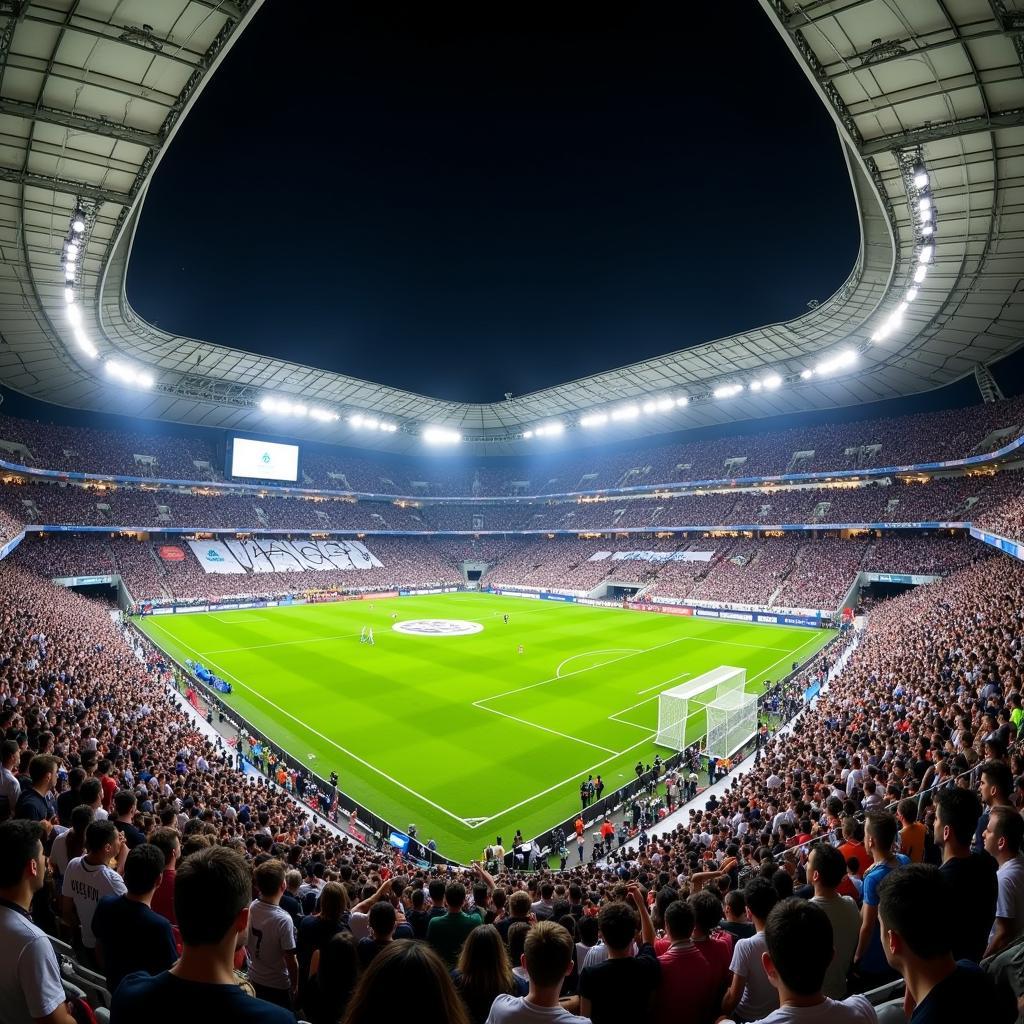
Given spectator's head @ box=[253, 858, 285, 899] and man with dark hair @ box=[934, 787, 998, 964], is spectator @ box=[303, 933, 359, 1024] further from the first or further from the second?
man with dark hair @ box=[934, 787, 998, 964]

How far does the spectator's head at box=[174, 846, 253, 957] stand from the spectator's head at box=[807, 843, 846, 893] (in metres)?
4.13

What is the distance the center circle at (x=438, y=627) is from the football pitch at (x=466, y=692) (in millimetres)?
215

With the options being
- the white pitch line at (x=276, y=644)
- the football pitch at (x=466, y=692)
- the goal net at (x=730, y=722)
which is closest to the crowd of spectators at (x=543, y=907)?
the football pitch at (x=466, y=692)

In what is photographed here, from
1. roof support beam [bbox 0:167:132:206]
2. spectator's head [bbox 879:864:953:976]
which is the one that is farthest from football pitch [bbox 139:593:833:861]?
roof support beam [bbox 0:167:132:206]

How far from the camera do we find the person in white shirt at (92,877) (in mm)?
4770

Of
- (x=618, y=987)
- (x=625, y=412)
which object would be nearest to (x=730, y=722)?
(x=618, y=987)

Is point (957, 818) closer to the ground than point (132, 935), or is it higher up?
higher up

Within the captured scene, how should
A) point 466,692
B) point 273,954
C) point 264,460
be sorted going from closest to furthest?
point 273,954
point 466,692
point 264,460

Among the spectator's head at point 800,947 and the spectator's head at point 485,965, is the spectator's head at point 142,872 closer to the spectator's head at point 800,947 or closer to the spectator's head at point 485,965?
the spectator's head at point 485,965

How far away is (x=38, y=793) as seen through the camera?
6.55 m

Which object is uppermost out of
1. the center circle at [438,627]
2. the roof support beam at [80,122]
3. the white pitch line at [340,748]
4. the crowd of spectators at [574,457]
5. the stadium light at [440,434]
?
the stadium light at [440,434]

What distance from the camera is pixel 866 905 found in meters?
4.87

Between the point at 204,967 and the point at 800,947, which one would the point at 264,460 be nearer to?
the point at 204,967

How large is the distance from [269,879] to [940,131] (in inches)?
1145
